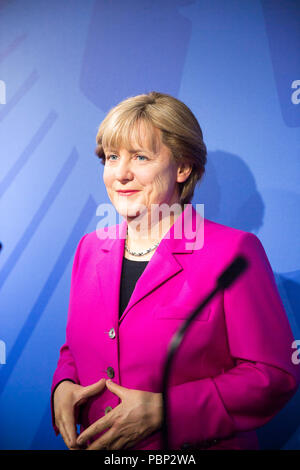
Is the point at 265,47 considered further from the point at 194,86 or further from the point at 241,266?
the point at 241,266

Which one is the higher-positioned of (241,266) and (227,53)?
(227,53)

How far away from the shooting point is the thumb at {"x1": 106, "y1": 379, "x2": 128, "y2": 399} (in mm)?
934

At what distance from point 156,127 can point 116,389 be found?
2.10 feet

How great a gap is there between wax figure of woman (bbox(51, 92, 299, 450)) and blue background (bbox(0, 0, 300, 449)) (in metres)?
0.32

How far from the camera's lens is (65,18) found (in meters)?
1.49

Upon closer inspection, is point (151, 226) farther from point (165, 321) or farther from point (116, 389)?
point (116, 389)

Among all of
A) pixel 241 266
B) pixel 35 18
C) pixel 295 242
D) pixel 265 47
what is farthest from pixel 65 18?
pixel 241 266

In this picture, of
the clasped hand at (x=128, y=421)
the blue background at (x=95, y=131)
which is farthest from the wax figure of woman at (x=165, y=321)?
the blue background at (x=95, y=131)

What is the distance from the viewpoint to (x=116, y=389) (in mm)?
945

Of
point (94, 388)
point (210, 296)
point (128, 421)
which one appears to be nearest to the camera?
point (210, 296)

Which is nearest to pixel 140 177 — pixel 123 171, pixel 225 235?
pixel 123 171

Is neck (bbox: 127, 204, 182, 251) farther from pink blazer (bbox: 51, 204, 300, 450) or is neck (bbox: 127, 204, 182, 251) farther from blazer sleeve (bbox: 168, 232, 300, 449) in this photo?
blazer sleeve (bbox: 168, 232, 300, 449)

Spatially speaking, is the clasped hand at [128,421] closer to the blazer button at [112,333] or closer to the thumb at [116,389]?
the thumb at [116,389]
